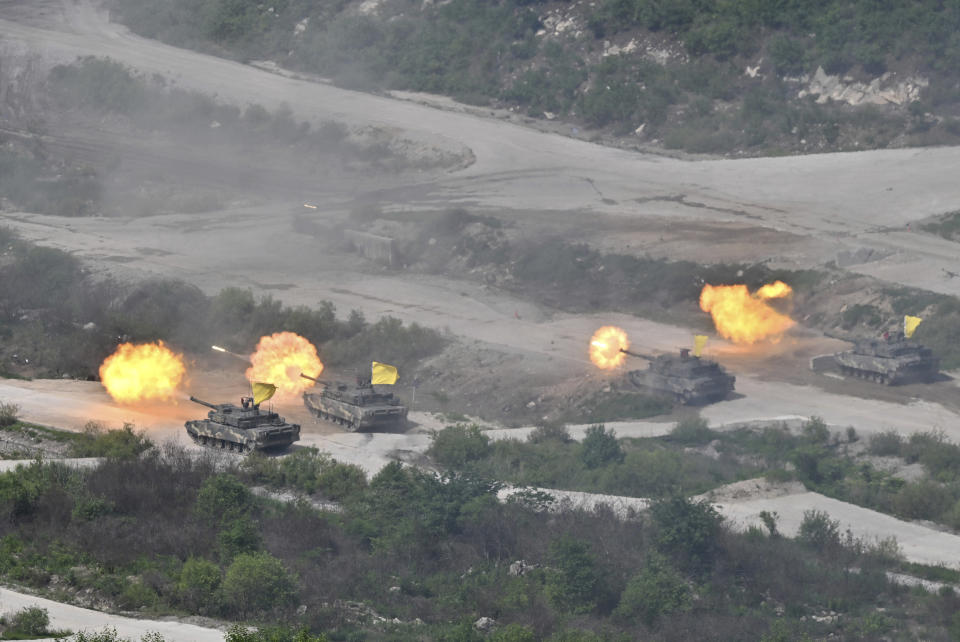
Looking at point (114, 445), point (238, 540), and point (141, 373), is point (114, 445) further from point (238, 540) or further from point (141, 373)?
point (238, 540)

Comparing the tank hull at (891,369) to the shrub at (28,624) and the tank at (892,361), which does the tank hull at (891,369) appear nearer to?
the tank at (892,361)

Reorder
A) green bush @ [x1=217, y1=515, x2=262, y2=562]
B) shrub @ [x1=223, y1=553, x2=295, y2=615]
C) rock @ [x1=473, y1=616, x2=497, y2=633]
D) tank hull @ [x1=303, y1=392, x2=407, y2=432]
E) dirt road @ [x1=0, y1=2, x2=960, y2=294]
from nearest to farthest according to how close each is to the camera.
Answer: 1. shrub @ [x1=223, y1=553, x2=295, y2=615]
2. rock @ [x1=473, y1=616, x2=497, y2=633]
3. green bush @ [x1=217, y1=515, x2=262, y2=562]
4. tank hull @ [x1=303, y1=392, x2=407, y2=432]
5. dirt road @ [x1=0, y1=2, x2=960, y2=294]

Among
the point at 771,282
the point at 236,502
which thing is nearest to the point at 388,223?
the point at 771,282

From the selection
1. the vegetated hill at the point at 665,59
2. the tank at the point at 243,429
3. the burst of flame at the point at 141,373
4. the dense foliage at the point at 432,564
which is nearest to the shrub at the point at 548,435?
the dense foliage at the point at 432,564

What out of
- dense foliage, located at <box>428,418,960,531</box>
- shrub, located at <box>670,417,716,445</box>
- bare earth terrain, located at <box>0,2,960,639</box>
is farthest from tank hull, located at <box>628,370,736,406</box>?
shrub, located at <box>670,417,716,445</box>

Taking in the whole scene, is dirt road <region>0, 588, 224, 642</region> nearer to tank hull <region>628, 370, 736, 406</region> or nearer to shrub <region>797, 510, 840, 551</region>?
shrub <region>797, 510, 840, 551</region>

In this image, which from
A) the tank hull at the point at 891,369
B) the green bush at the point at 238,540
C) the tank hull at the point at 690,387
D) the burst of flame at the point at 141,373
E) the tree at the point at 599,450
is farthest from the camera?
the tank hull at the point at 891,369
